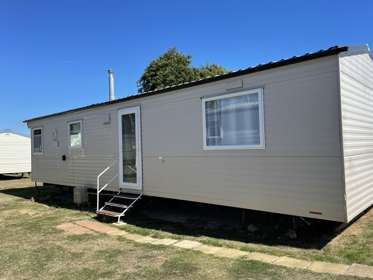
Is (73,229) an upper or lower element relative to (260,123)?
lower

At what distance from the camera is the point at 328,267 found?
14.4 feet

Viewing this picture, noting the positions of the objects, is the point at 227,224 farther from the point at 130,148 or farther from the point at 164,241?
the point at 130,148

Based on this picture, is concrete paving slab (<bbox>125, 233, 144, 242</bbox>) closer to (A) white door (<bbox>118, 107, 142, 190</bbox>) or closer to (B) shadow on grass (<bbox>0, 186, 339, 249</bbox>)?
(B) shadow on grass (<bbox>0, 186, 339, 249</bbox>)

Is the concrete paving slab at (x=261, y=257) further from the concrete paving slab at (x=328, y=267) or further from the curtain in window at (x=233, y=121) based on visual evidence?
the curtain in window at (x=233, y=121)

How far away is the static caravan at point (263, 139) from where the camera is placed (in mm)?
5148

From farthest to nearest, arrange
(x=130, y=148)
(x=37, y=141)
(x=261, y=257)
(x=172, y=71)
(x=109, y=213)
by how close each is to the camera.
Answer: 1. (x=172, y=71)
2. (x=37, y=141)
3. (x=130, y=148)
4. (x=109, y=213)
5. (x=261, y=257)

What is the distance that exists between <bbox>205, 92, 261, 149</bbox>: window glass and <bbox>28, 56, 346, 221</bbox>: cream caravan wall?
0.18 meters

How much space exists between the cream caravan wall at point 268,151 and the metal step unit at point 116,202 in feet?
1.92

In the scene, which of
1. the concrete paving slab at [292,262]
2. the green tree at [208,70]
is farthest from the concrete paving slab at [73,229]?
the green tree at [208,70]

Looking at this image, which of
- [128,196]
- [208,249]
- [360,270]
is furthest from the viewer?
[128,196]

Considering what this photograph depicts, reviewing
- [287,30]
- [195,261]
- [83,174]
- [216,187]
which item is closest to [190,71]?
[287,30]

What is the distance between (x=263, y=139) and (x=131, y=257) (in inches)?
113

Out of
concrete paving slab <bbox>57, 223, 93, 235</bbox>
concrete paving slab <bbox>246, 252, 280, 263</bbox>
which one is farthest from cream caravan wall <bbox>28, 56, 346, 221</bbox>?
concrete paving slab <bbox>57, 223, 93, 235</bbox>

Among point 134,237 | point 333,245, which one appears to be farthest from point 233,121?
point 134,237
